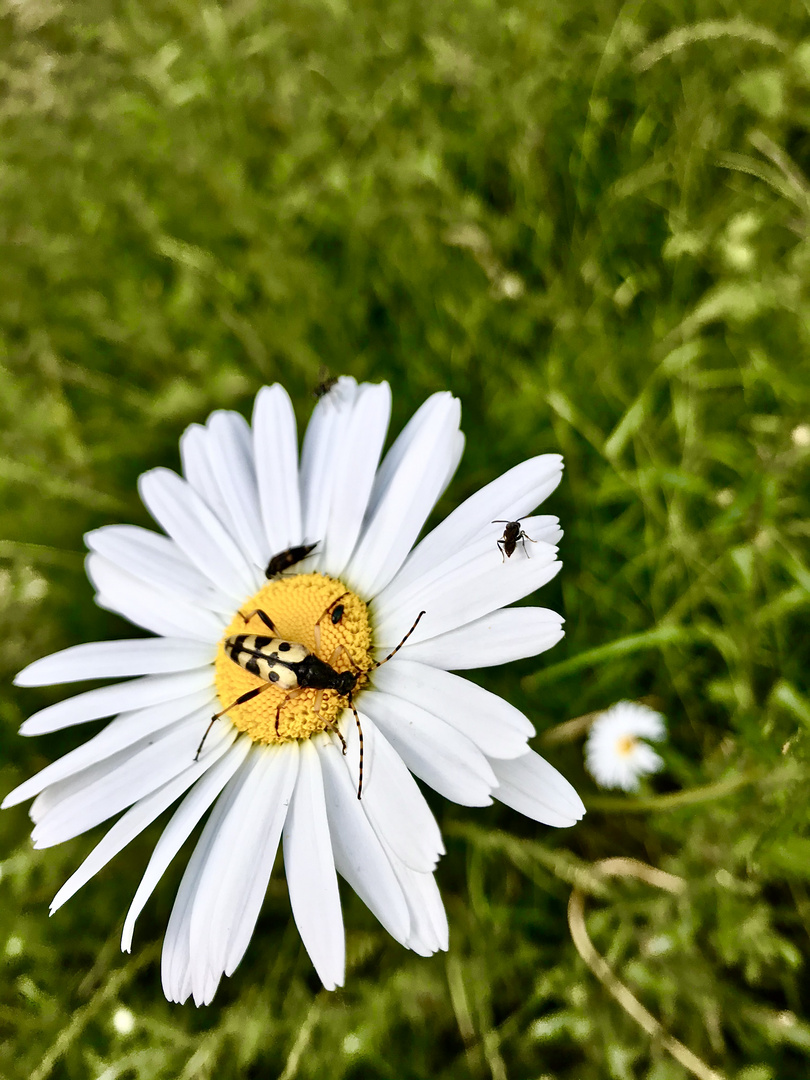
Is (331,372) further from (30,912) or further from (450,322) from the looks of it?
(30,912)

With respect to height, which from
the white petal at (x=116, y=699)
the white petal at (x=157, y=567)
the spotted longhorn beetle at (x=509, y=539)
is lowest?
the spotted longhorn beetle at (x=509, y=539)

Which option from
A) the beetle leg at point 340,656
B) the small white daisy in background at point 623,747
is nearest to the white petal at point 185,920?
the beetle leg at point 340,656

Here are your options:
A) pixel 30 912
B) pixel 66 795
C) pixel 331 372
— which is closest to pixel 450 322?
pixel 331 372

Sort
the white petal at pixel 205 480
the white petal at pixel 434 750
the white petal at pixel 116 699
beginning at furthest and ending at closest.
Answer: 1. the white petal at pixel 205 480
2. the white petal at pixel 116 699
3. the white petal at pixel 434 750

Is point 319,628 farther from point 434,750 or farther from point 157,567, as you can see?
point 157,567

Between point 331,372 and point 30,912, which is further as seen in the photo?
point 331,372

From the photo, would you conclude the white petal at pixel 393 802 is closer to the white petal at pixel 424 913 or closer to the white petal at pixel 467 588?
the white petal at pixel 424 913
